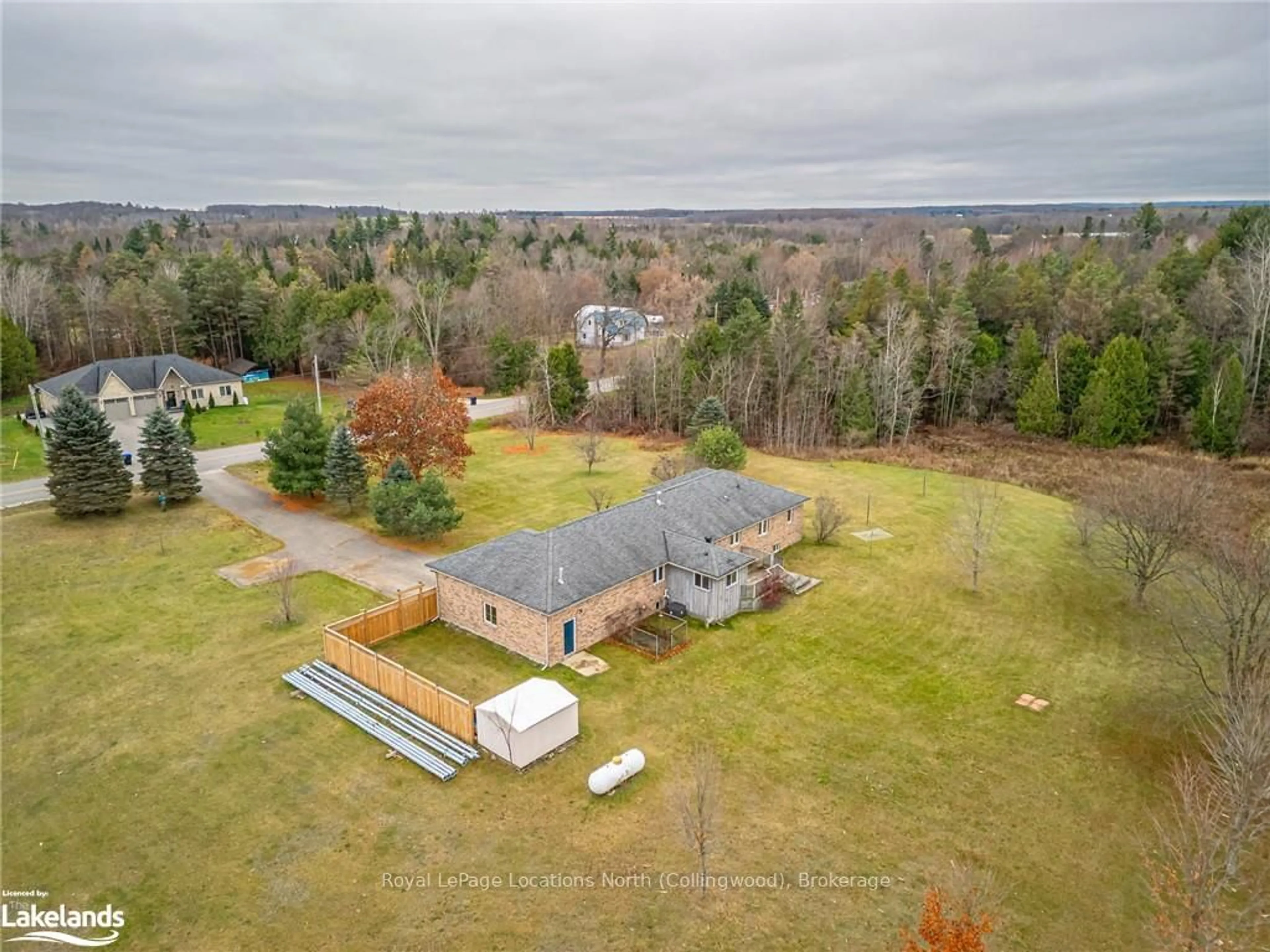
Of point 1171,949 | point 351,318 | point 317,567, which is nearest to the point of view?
point 1171,949

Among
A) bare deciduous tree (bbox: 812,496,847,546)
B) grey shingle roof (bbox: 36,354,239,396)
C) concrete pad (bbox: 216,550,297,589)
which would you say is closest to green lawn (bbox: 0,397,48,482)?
grey shingle roof (bbox: 36,354,239,396)

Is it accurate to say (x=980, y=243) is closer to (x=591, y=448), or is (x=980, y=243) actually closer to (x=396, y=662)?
(x=591, y=448)

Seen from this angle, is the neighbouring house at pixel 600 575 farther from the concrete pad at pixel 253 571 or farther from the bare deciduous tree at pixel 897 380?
the bare deciduous tree at pixel 897 380

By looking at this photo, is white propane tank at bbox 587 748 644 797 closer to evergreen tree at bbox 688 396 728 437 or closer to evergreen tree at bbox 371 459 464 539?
evergreen tree at bbox 371 459 464 539

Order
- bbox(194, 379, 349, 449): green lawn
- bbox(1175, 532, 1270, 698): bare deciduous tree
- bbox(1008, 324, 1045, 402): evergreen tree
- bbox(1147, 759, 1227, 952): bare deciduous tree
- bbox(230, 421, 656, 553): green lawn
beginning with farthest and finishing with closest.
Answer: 1. bbox(1008, 324, 1045, 402): evergreen tree
2. bbox(194, 379, 349, 449): green lawn
3. bbox(230, 421, 656, 553): green lawn
4. bbox(1175, 532, 1270, 698): bare deciduous tree
5. bbox(1147, 759, 1227, 952): bare deciduous tree

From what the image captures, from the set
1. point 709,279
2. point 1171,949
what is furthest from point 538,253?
point 1171,949

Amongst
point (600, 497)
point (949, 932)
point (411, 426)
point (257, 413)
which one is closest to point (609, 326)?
point (257, 413)

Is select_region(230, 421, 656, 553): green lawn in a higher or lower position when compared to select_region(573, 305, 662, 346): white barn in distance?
lower

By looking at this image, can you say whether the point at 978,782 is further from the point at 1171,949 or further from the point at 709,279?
the point at 709,279
